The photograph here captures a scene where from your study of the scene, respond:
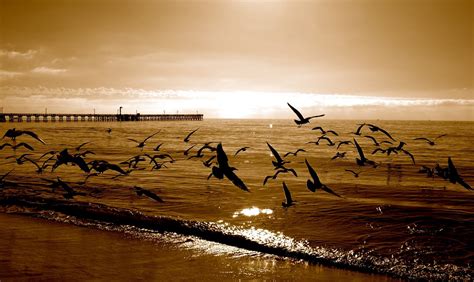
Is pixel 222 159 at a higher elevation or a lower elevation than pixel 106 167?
higher

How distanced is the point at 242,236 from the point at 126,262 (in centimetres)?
284

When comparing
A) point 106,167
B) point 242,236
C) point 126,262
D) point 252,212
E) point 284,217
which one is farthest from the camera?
point 252,212

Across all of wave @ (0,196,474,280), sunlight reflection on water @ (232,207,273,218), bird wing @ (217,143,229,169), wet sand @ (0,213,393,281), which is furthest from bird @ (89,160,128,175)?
bird wing @ (217,143,229,169)

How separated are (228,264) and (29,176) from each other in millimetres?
14783

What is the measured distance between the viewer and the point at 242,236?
29.2ft

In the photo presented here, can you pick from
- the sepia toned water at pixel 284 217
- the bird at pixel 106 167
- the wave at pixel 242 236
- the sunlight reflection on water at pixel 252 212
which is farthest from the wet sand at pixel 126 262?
the sunlight reflection on water at pixel 252 212

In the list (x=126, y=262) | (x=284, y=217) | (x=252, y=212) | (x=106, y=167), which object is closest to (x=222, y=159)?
(x=126, y=262)

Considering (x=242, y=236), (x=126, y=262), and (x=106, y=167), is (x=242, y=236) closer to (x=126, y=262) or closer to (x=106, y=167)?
(x=126, y=262)

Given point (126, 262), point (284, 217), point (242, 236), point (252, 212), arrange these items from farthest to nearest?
point (252, 212)
point (284, 217)
point (242, 236)
point (126, 262)

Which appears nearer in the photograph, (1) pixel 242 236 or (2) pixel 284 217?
(1) pixel 242 236

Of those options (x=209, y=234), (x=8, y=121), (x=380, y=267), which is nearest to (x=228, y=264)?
(x=209, y=234)

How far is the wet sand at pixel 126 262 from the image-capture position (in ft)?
21.1

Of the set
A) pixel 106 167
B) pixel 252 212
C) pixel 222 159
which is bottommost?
pixel 252 212

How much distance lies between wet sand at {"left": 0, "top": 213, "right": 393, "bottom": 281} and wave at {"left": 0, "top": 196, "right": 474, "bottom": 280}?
→ 1.55 ft
